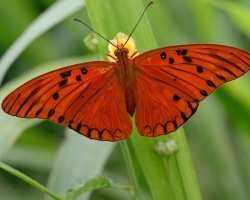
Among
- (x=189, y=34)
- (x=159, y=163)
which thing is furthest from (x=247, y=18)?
(x=159, y=163)

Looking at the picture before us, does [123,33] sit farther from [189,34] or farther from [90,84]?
[189,34]

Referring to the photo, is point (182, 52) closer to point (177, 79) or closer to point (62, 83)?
point (177, 79)

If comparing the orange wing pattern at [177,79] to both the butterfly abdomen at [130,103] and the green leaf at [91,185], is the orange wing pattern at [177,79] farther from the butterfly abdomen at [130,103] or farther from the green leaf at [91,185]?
the green leaf at [91,185]

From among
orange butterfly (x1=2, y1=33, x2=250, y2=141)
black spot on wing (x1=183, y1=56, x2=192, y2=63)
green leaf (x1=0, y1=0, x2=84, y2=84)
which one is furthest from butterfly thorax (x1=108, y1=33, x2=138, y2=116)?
green leaf (x1=0, y1=0, x2=84, y2=84)

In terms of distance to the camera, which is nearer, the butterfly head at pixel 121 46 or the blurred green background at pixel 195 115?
the butterfly head at pixel 121 46

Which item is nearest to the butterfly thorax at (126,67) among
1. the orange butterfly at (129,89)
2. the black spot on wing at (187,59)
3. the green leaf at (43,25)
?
the orange butterfly at (129,89)

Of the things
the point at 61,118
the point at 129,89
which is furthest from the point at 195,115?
the point at 61,118
